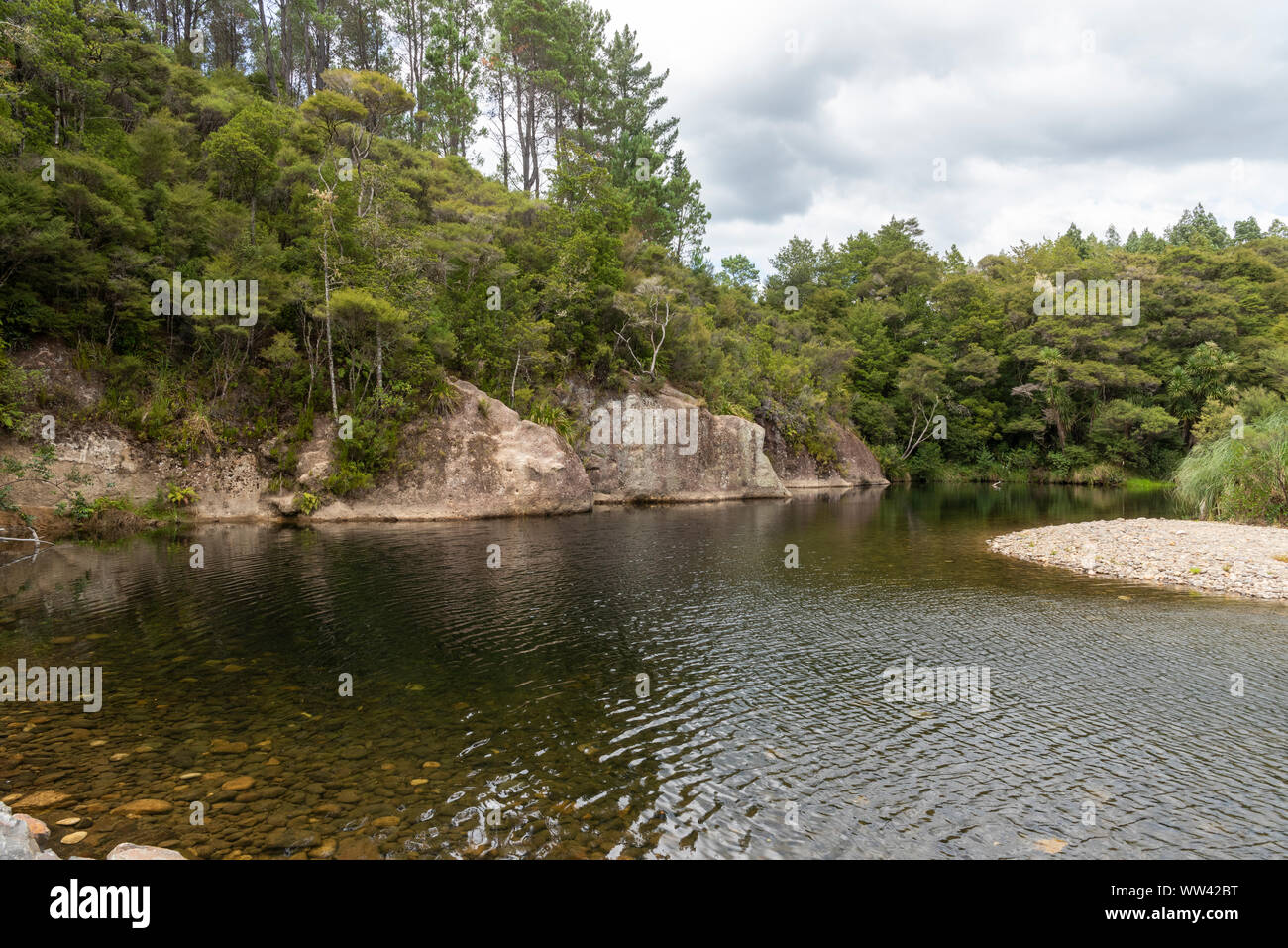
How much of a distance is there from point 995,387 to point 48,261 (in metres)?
71.9

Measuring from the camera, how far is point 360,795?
255 inches

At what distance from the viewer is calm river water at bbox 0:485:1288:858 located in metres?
5.99

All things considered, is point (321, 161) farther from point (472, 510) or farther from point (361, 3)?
point (361, 3)

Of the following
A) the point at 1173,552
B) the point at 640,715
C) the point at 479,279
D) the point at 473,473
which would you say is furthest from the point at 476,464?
the point at 1173,552

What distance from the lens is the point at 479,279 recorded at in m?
36.8

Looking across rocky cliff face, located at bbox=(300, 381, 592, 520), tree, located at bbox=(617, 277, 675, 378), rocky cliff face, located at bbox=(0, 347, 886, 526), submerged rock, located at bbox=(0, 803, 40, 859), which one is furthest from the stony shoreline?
tree, located at bbox=(617, 277, 675, 378)

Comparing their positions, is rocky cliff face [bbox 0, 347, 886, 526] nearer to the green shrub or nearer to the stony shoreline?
the stony shoreline

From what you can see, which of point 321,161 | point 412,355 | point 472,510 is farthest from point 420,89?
point 472,510

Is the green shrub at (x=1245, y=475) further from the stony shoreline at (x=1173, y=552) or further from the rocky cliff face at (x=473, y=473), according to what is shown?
the rocky cliff face at (x=473, y=473)

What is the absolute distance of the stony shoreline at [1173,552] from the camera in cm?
1550

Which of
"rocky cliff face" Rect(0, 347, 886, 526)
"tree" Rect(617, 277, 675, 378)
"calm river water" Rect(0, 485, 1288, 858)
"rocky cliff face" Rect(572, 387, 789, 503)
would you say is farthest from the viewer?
"tree" Rect(617, 277, 675, 378)

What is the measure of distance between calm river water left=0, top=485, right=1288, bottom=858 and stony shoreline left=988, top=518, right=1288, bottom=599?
139cm
